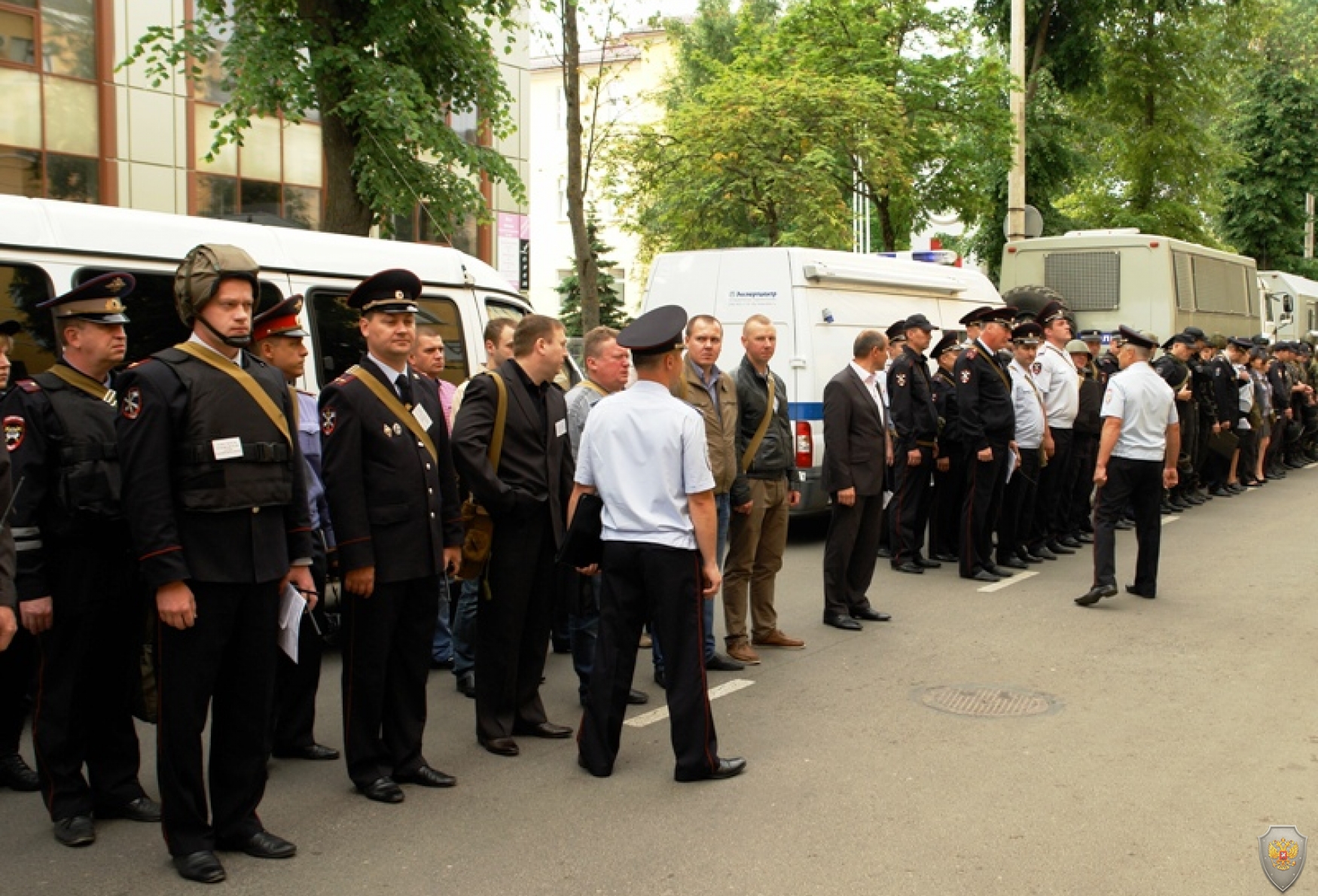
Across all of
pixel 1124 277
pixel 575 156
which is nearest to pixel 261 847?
pixel 575 156

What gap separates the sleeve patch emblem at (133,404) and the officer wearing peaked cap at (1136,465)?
276 inches

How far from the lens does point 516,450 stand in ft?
19.2

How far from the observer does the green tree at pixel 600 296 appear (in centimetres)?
2931

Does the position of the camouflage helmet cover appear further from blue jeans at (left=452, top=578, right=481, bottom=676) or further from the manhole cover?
the manhole cover

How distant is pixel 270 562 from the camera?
14.8ft

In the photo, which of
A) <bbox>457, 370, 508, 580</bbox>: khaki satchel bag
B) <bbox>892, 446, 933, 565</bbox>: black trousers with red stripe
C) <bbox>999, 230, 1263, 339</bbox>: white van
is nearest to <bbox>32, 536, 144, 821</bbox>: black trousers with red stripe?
<bbox>457, 370, 508, 580</bbox>: khaki satchel bag

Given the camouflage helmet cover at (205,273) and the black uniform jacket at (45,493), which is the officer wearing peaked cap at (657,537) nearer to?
the camouflage helmet cover at (205,273)

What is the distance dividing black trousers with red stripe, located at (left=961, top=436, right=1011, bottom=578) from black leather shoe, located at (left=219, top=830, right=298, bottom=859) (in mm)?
6856

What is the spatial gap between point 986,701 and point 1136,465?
139 inches

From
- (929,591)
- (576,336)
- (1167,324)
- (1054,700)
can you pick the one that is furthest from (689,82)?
(1054,700)

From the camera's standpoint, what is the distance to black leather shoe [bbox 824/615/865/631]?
27.9 ft

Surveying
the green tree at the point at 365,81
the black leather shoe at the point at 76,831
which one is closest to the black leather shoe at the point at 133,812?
the black leather shoe at the point at 76,831

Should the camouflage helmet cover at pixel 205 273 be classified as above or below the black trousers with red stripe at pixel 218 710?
above

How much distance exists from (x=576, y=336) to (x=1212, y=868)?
28385mm
